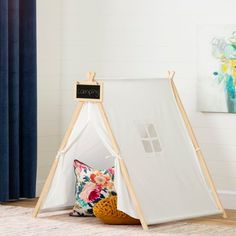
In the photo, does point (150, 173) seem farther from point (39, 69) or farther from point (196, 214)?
point (39, 69)

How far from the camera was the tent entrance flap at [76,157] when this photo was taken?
17.8ft

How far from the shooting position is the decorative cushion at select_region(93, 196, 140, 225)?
5258 millimetres

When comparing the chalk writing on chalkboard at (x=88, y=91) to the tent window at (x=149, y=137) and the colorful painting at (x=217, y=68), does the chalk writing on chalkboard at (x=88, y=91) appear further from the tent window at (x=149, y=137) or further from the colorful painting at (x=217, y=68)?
the colorful painting at (x=217, y=68)

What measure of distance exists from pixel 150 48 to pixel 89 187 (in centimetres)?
135

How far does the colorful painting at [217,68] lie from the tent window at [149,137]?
671mm

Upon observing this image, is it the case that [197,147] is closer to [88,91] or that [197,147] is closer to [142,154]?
[142,154]

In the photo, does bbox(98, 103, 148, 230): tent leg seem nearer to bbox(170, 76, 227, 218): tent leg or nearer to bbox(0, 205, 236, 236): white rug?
bbox(0, 205, 236, 236): white rug

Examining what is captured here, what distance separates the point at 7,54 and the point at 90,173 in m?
1.19

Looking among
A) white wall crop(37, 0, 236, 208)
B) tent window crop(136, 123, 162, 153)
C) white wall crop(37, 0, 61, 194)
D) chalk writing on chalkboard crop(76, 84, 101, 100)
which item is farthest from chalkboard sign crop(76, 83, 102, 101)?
white wall crop(37, 0, 61, 194)

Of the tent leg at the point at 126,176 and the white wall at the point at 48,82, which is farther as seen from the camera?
the white wall at the point at 48,82

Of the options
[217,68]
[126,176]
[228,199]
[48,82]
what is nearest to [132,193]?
[126,176]

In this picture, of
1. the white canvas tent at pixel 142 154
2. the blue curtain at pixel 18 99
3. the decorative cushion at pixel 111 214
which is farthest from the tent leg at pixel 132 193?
the blue curtain at pixel 18 99

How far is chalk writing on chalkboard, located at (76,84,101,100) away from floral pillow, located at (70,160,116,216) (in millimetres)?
536

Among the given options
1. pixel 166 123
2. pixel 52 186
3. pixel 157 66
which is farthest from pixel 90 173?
pixel 157 66
